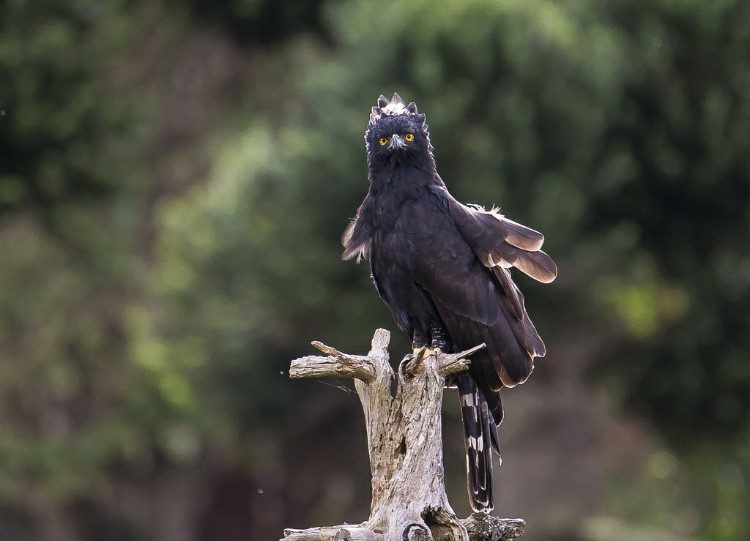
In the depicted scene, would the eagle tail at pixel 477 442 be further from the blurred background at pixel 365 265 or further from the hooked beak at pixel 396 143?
the blurred background at pixel 365 265

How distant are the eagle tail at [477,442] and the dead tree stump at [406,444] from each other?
3.66 feet

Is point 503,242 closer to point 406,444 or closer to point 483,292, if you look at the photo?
point 483,292

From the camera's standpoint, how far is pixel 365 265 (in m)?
22.7

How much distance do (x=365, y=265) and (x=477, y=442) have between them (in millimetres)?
13494

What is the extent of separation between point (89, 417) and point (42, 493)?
2173mm

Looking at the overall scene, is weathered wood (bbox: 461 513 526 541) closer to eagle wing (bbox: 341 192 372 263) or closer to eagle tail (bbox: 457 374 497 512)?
eagle tail (bbox: 457 374 497 512)

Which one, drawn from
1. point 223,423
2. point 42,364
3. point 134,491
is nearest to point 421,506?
point 223,423

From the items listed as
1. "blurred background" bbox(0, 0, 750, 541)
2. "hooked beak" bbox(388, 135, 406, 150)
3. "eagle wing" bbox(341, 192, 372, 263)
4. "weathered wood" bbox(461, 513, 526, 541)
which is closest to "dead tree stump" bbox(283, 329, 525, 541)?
"weathered wood" bbox(461, 513, 526, 541)

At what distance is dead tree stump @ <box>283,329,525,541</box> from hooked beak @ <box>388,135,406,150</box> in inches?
78.1

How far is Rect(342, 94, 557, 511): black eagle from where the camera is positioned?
9.25 metres

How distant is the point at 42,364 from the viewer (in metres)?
28.4

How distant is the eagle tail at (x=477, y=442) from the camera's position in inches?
359

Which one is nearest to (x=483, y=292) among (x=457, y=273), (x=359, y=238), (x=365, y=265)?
(x=457, y=273)

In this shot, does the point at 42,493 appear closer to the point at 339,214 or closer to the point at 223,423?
the point at 223,423
